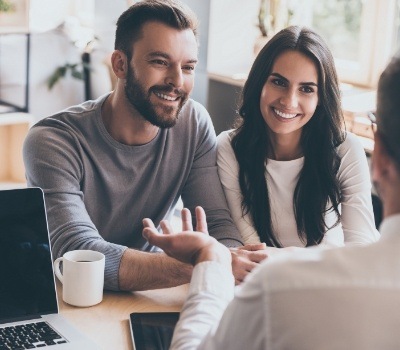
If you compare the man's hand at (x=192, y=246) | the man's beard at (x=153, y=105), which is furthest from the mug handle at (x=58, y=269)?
the man's beard at (x=153, y=105)

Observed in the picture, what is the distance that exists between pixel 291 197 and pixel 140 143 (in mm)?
455

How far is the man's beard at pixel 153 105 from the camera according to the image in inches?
76.2

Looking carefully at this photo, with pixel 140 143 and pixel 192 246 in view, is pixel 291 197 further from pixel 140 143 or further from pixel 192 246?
pixel 192 246

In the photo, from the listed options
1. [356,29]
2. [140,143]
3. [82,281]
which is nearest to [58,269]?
[82,281]

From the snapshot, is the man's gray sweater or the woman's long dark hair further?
the woman's long dark hair

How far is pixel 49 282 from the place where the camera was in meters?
1.44

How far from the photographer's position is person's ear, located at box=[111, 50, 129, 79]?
2.03m

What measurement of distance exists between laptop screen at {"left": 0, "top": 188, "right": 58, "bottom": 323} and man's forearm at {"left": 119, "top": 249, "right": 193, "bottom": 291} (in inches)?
7.0

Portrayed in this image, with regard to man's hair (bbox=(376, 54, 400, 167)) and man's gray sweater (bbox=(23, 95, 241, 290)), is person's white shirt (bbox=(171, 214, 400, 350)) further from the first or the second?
man's gray sweater (bbox=(23, 95, 241, 290))

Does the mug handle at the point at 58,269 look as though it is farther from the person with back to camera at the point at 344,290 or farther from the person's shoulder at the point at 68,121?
the person with back to camera at the point at 344,290

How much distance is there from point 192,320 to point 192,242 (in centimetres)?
17

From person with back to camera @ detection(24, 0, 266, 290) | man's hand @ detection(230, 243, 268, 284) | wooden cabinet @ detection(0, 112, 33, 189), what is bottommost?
wooden cabinet @ detection(0, 112, 33, 189)

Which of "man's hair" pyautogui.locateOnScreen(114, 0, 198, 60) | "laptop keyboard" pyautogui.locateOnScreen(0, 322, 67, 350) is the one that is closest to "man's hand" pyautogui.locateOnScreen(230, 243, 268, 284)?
"laptop keyboard" pyautogui.locateOnScreen(0, 322, 67, 350)

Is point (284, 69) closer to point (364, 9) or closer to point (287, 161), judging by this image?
point (287, 161)
